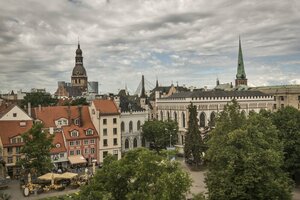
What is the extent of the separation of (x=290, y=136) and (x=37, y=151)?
105 feet

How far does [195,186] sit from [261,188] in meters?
14.8

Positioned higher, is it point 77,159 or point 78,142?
point 78,142

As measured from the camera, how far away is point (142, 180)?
23.2 m

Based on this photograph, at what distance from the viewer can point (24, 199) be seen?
39406 mm

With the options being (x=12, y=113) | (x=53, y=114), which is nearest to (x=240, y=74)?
(x=53, y=114)

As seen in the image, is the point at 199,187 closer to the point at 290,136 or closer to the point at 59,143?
the point at 290,136

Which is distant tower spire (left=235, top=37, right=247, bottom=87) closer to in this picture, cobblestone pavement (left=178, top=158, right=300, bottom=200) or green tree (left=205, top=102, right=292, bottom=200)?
cobblestone pavement (left=178, top=158, right=300, bottom=200)

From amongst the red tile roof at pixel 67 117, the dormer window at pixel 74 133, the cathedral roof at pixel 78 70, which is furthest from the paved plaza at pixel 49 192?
the cathedral roof at pixel 78 70

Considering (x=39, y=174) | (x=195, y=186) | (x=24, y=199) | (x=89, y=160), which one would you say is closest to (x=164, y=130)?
(x=89, y=160)

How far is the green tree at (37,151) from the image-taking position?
142 feet

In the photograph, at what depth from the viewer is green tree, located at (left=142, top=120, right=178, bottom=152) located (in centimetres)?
6681

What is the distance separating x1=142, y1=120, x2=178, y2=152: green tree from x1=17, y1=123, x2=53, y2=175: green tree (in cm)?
2670

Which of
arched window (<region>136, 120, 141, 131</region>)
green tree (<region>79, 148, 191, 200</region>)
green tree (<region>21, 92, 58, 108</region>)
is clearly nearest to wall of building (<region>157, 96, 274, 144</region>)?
arched window (<region>136, 120, 141, 131</region>)

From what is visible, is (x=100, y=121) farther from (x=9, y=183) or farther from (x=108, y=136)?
(x=9, y=183)
